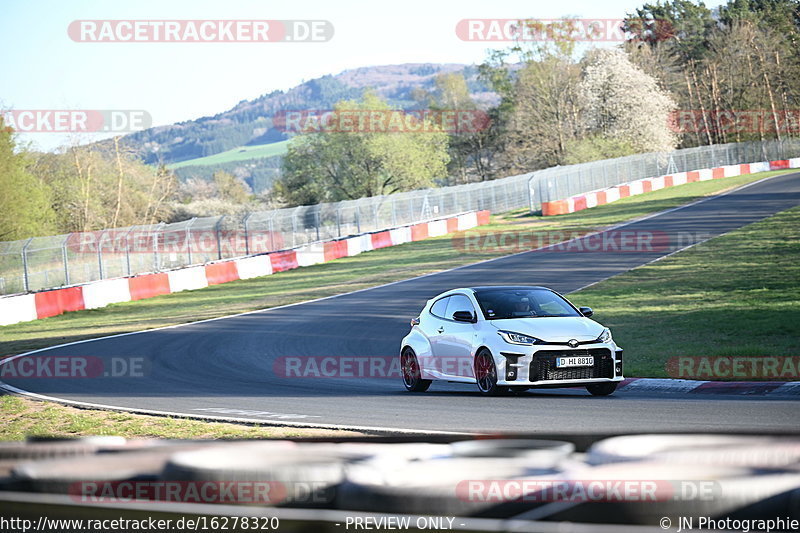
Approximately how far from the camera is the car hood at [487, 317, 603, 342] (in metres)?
11.8

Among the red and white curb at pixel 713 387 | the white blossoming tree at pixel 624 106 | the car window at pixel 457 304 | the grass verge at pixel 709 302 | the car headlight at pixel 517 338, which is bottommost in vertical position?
the grass verge at pixel 709 302

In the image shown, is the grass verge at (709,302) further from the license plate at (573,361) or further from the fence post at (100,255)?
Result: the fence post at (100,255)

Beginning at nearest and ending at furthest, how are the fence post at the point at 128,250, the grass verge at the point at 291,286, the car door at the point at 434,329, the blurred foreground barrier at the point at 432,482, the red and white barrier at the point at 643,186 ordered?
the blurred foreground barrier at the point at 432,482 → the car door at the point at 434,329 → the grass verge at the point at 291,286 → the fence post at the point at 128,250 → the red and white barrier at the point at 643,186

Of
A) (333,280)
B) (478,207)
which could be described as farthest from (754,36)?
(333,280)

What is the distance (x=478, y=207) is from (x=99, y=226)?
32.8 meters

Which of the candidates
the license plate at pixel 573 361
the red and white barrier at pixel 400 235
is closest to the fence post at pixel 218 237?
the red and white barrier at pixel 400 235

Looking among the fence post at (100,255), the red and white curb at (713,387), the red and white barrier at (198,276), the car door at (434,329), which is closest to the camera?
the red and white curb at (713,387)

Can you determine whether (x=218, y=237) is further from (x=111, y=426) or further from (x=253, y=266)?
(x=111, y=426)

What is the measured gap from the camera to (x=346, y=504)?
4062 millimetres

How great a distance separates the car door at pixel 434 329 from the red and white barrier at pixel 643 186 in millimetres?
39203

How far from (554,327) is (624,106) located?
77.2 metres

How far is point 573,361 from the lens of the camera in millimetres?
11648

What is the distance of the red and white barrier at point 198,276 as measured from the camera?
2986 centimetres

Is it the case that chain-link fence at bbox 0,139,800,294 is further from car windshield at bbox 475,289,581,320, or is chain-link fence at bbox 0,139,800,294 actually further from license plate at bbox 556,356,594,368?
license plate at bbox 556,356,594,368
